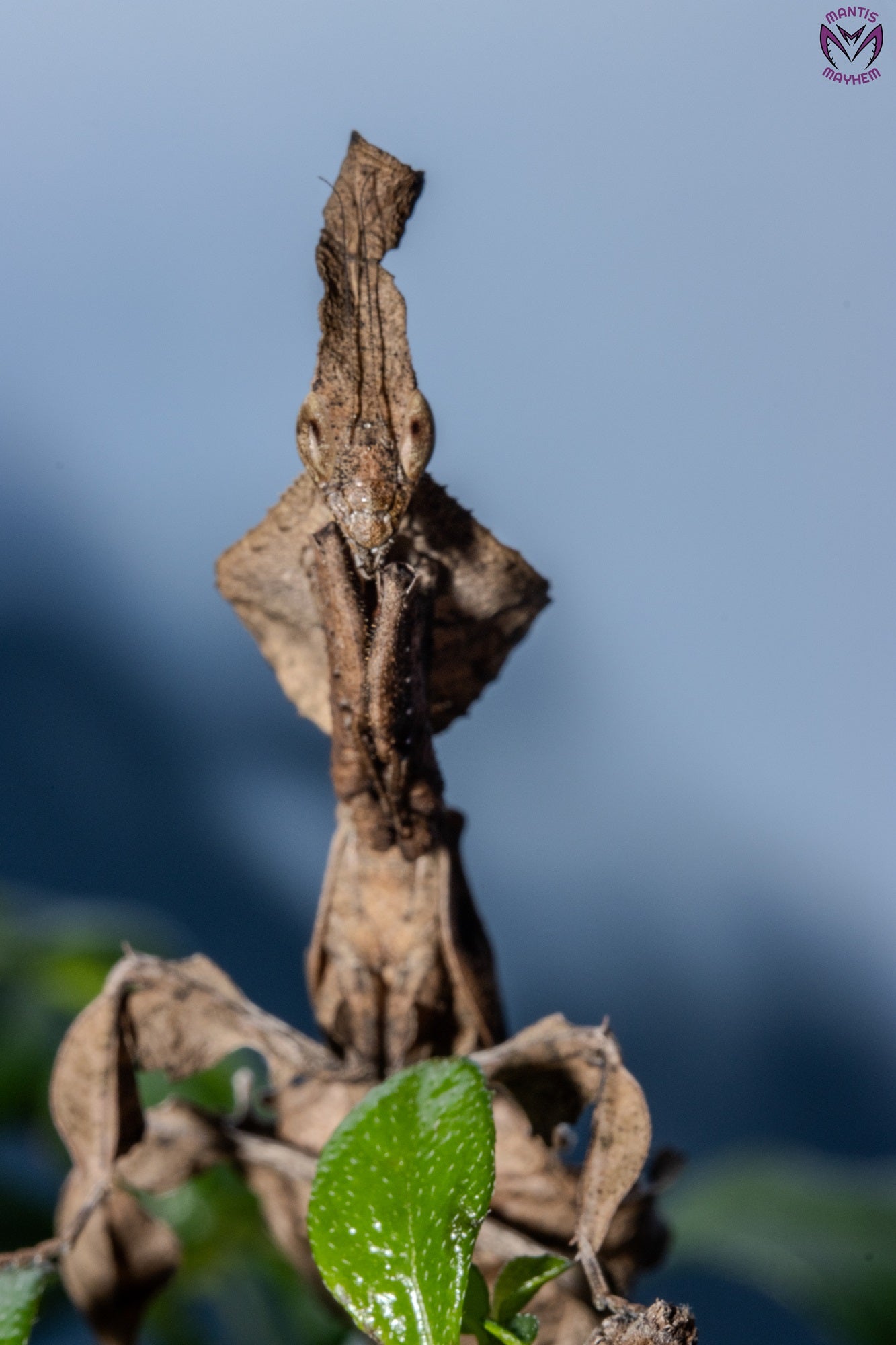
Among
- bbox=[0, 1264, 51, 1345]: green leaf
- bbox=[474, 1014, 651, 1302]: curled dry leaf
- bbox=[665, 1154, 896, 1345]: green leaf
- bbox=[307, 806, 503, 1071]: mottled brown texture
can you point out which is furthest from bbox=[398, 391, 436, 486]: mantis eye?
bbox=[665, 1154, 896, 1345]: green leaf

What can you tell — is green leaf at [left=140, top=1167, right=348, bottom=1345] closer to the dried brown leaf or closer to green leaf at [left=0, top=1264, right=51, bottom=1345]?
the dried brown leaf

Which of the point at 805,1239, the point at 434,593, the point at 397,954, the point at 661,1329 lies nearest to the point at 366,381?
the point at 434,593

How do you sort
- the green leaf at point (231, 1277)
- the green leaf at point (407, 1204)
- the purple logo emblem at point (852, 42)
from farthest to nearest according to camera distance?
the green leaf at point (231, 1277) → the purple logo emblem at point (852, 42) → the green leaf at point (407, 1204)

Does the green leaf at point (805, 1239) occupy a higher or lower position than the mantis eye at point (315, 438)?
lower

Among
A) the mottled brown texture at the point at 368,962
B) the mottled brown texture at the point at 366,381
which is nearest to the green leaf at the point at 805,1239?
the mottled brown texture at the point at 368,962

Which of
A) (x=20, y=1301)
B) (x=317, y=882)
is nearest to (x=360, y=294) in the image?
(x=20, y=1301)

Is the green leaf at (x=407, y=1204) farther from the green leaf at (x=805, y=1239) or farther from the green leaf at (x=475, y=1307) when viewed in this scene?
the green leaf at (x=805, y=1239)
